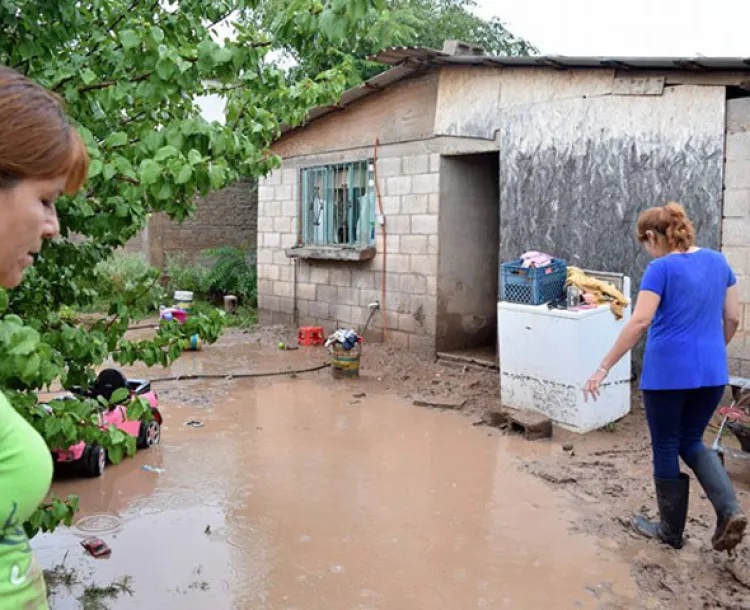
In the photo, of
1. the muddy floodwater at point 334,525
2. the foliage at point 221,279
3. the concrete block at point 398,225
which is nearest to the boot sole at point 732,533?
the muddy floodwater at point 334,525

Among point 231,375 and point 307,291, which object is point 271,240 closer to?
point 307,291

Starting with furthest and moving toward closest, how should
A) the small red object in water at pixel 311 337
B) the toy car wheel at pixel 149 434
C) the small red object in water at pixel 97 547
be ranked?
the small red object in water at pixel 311 337
the toy car wheel at pixel 149 434
the small red object in water at pixel 97 547

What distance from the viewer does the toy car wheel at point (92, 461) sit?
5184mm

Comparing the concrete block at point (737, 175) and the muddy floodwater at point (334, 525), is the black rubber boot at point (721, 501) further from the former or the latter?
the concrete block at point (737, 175)

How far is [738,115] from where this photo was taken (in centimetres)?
646

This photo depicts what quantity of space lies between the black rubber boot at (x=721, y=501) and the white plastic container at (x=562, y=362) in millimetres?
2207

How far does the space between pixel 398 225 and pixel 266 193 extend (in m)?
3.43

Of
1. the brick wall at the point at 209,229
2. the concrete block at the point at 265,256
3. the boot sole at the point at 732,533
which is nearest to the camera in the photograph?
the boot sole at the point at 732,533

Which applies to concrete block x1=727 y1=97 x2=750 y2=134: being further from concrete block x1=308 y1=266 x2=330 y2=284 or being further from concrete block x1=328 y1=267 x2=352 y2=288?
concrete block x1=308 y1=266 x2=330 y2=284

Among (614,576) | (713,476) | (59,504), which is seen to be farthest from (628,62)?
(59,504)

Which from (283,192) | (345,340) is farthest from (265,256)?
(345,340)

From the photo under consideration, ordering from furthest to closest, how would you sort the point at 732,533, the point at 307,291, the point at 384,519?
the point at 307,291
the point at 384,519
the point at 732,533

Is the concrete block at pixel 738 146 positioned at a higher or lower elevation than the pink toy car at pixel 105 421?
higher

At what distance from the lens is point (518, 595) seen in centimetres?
370
